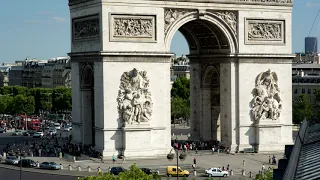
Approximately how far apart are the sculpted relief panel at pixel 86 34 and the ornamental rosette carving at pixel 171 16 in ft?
15.0

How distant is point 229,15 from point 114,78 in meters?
9.47

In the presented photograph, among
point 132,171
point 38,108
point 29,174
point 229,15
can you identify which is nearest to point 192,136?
Result: point 229,15

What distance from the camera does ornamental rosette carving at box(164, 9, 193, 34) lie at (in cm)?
4925

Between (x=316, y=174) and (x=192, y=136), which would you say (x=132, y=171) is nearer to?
(x=316, y=174)

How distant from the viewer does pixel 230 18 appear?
168 feet

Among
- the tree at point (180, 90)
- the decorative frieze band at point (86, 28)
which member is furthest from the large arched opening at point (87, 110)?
the tree at point (180, 90)

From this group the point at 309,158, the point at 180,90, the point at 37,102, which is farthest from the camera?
the point at 37,102

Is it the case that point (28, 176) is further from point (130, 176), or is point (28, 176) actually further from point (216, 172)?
point (130, 176)

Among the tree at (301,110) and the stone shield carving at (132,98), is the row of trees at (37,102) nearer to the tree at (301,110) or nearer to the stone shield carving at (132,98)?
the tree at (301,110)

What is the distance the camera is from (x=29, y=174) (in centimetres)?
4544

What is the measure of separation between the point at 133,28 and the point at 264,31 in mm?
9999

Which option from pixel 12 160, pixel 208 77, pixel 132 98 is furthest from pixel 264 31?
pixel 12 160

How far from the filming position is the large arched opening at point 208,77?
170 ft

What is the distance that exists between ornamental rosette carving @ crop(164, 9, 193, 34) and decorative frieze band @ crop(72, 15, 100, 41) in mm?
4558
